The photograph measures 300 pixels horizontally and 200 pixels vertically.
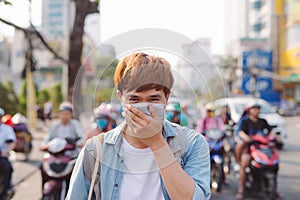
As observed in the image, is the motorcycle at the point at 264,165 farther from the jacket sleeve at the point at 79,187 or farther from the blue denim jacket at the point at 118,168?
the jacket sleeve at the point at 79,187

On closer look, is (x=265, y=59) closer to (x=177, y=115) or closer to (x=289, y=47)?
(x=289, y=47)

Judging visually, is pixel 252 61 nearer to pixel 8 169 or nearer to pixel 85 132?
pixel 8 169

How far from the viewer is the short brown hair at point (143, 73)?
121 centimetres

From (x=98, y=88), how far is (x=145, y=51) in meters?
0.31

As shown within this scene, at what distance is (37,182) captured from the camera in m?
6.89

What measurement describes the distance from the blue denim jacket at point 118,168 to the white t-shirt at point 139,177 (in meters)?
0.02

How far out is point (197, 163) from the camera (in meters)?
1.31

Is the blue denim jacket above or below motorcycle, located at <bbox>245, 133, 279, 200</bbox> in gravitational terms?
above

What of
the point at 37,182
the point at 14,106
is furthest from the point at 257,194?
the point at 14,106

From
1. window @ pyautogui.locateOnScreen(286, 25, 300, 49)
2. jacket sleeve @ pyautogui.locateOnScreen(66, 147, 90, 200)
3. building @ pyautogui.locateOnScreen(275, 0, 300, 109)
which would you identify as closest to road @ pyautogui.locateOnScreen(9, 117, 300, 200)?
jacket sleeve @ pyautogui.locateOnScreen(66, 147, 90, 200)

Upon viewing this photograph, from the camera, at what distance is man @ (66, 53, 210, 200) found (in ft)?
3.98

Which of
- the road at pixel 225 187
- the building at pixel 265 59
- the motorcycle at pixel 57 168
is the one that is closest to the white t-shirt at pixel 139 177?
the motorcycle at pixel 57 168

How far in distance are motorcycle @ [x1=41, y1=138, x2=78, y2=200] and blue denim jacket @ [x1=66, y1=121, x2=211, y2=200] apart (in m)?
3.06

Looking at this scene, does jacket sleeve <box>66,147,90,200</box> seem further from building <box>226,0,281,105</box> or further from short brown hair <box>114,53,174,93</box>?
building <box>226,0,281,105</box>
